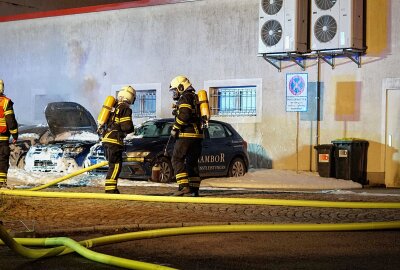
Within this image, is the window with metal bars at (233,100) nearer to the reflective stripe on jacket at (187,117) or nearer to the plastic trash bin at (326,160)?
the plastic trash bin at (326,160)

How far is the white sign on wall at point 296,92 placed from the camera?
790 inches

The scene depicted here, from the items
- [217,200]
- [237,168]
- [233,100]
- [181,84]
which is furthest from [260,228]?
[233,100]

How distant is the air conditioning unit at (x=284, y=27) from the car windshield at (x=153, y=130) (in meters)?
3.74

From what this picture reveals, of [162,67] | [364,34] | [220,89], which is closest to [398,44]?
[364,34]

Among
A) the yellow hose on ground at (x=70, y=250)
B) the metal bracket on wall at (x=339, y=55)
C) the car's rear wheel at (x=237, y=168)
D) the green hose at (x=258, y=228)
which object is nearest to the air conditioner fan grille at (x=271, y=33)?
the metal bracket on wall at (x=339, y=55)

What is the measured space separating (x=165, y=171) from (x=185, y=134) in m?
4.68

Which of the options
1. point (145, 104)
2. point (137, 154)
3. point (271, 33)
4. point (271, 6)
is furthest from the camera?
point (145, 104)

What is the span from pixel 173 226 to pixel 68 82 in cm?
1702

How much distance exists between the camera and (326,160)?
19719mm

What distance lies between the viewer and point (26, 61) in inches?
1067

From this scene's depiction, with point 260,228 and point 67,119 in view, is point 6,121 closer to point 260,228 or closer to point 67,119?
point 260,228

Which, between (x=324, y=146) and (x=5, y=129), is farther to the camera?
(x=324, y=146)

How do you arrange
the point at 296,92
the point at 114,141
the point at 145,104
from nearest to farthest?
the point at 114,141 < the point at 296,92 < the point at 145,104

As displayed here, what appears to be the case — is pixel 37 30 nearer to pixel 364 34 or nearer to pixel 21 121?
pixel 21 121
